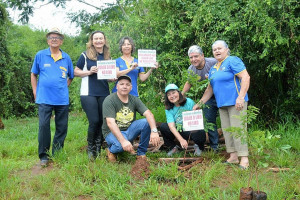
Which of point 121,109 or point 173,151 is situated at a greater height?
point 121,109

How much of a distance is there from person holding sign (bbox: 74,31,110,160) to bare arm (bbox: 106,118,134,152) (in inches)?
17.2

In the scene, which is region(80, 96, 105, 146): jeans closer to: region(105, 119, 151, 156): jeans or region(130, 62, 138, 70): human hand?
region(105, 119, 151, 156): jeans

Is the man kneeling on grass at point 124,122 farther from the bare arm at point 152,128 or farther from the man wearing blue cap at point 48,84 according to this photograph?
the man wearing blue cap at point 48,84

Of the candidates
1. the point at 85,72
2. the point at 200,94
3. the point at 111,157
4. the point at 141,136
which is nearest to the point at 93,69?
the point at 85,72

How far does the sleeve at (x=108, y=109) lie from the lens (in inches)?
175

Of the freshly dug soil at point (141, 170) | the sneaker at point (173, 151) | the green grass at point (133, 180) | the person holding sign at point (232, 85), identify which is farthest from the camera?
the sneaker at point (173, 151)

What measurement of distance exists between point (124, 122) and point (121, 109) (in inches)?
7.8

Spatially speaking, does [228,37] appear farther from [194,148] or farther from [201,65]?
[194,148]

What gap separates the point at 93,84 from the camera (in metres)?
4.73

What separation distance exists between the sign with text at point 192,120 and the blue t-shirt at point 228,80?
0.34 meters

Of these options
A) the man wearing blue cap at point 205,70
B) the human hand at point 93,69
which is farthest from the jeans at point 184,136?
the human hand at point 93,69

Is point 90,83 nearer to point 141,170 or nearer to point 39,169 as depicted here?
point 39,169

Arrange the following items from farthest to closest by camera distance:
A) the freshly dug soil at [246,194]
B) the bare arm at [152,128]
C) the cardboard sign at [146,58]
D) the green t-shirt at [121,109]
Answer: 1. the cardboard sign at [146,58]
2. the green t-shirt at [121,109]
3. the bare arm at [152,128]
4. the freshly dug soil at [246,194]

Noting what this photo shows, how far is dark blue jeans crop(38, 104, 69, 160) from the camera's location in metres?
4.59
